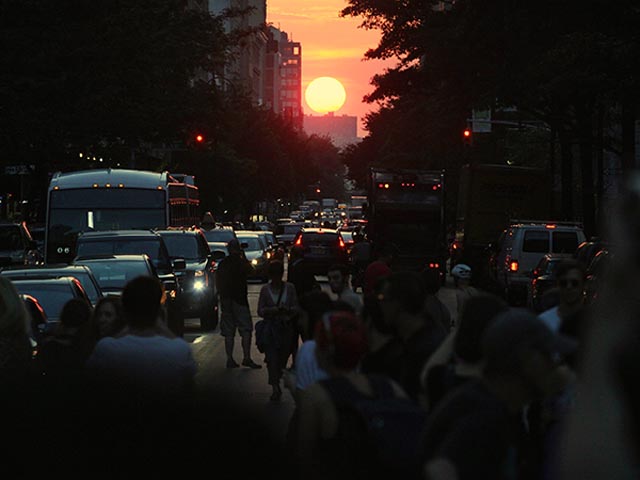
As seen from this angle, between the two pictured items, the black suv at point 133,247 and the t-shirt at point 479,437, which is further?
the black suv at point 133,247

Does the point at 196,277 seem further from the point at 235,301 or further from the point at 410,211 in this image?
the point at 410,211

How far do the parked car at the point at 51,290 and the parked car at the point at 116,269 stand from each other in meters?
4.89

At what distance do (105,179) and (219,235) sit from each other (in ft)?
38.5

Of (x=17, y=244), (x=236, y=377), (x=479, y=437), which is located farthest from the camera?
(x=17, y=244)

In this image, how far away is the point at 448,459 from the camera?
12.8 ft

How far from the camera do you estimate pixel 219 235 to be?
43469mm

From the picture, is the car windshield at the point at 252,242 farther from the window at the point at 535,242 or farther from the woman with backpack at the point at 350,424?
the woman with backpack at the point at 350,424

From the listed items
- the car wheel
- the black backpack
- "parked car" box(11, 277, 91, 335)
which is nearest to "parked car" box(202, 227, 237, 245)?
the car wheel

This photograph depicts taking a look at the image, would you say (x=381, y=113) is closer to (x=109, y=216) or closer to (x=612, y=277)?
(x=109, y=216)

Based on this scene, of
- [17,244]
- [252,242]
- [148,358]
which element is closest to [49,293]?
[148,358]

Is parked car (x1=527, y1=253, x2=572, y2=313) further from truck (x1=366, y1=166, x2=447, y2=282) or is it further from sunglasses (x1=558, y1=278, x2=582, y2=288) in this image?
sunglasses (x1=558, y1=278, x2=582, y2=288)

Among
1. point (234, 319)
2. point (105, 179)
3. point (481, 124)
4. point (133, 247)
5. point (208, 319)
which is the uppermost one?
point (481, 124)

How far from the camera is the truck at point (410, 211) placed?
42.6 metres

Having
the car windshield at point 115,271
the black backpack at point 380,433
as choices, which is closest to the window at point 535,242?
the car windshield at point 115,271
